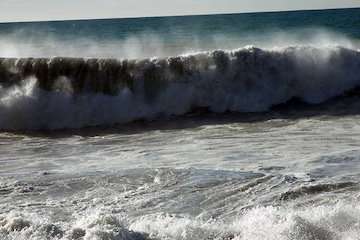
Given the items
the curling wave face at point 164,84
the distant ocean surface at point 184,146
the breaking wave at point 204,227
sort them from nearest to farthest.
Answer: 1. the breaking wave at point 204,227
2. the distant ocean surface at point 184,146
3. the curling wave face at point 164,84

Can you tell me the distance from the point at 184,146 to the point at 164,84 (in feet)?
17.9

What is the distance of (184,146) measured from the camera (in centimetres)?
1135

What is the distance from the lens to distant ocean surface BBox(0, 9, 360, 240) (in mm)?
6660

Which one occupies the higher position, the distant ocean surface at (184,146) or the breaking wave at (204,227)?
the distant ocean surface at (184,146)

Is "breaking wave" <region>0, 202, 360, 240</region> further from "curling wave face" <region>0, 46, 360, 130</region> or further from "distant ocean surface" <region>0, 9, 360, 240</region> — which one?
"curling wave face" <region>0, 46, 360, 130</region>

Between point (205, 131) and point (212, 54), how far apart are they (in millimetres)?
4765

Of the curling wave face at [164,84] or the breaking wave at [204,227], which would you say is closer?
the breaking wave at [204,227]

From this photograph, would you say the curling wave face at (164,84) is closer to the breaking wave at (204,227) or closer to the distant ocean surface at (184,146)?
the distant ocean surface at (184,146)

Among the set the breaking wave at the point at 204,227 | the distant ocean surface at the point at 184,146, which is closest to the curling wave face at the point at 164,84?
the distant ocean surface at the point at 184,146

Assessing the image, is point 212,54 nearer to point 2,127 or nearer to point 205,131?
point 205,131

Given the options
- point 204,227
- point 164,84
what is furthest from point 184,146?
point 164,84

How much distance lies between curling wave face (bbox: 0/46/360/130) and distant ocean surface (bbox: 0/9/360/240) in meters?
0.03

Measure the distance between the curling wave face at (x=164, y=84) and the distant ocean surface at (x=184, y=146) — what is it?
3cm

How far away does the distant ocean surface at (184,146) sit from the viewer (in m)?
6.66
